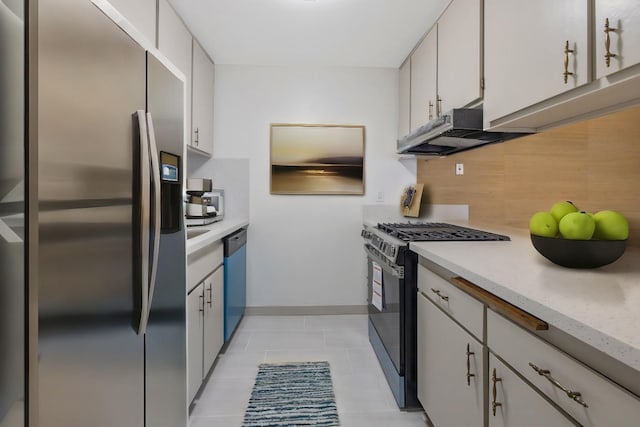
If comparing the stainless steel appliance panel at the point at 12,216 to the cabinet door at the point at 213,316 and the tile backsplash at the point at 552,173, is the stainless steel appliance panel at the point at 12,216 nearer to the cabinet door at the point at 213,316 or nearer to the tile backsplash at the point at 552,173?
the cabinet door at the point at 213,316

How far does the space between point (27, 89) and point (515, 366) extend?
4.28 feet

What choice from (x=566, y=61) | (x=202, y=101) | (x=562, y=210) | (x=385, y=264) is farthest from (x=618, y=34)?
(x=202, y=101)

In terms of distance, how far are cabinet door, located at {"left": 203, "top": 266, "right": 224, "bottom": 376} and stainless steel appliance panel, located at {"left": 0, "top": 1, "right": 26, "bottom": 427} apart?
1327 millimetres

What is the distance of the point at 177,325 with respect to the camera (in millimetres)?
1369

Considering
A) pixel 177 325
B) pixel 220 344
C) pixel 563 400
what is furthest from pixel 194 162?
pixel 563 400

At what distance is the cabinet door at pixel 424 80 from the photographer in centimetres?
240

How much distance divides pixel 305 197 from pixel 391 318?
1655 millimetres

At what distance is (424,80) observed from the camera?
8.54ft

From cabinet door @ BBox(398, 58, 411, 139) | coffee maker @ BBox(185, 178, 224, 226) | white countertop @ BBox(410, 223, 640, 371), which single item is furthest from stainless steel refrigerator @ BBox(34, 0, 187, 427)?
cabinet door @ BBox(398, 58, 411, 139)

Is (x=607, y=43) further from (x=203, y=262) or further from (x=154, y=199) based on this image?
(x=203, y=262)

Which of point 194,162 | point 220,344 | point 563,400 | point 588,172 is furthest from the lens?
point 194,162

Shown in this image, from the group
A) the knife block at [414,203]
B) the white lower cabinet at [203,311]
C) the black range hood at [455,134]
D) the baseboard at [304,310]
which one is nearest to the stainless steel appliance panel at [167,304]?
the white lower cabinet at [203,311]

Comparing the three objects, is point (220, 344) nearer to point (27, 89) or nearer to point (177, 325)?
point (177, 325)

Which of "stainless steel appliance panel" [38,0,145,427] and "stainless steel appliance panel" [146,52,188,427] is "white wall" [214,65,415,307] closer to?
"stainless steel appliance panel" [146,52,188,427]
